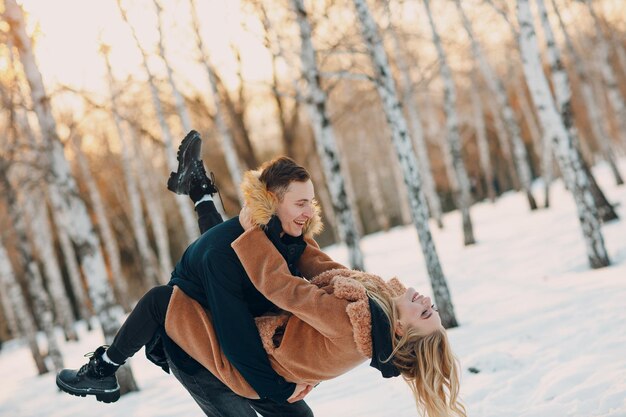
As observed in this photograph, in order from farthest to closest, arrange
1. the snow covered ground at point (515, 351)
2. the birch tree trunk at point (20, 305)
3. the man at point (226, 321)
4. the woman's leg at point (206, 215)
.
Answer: the birch tree trunk at point (20, 305)
the snow covered ground at point (515, 351)
the woman's leg at point (206, 215)
the man at point (226, 321)

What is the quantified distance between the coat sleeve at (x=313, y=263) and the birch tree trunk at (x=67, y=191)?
534 cm

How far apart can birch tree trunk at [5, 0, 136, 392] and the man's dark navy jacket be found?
540cm

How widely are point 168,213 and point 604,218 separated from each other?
2806 centimetres

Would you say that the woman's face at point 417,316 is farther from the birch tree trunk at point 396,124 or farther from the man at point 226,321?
the birch tree trunk at point 396,124

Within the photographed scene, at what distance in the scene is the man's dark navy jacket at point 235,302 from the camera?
311 centimetres

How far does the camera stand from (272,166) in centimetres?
330

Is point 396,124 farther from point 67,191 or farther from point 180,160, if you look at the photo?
point 67,191

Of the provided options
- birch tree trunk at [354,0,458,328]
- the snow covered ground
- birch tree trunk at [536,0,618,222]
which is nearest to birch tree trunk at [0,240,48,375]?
the snow covered ground

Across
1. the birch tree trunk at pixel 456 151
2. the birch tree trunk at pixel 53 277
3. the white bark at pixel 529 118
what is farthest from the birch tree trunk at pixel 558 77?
the white bark at pixel 529 118

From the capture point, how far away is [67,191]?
8.23 meters

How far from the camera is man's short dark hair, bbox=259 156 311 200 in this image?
324 cm

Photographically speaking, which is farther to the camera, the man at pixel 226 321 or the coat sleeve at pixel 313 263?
the coat sleeve at pixel 313 263

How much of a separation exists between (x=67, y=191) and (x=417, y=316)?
6.19 meters

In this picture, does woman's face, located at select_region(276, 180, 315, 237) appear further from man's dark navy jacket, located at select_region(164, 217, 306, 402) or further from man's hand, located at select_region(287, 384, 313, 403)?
man's hand, located at select_region(287, 384, 313, 403)
